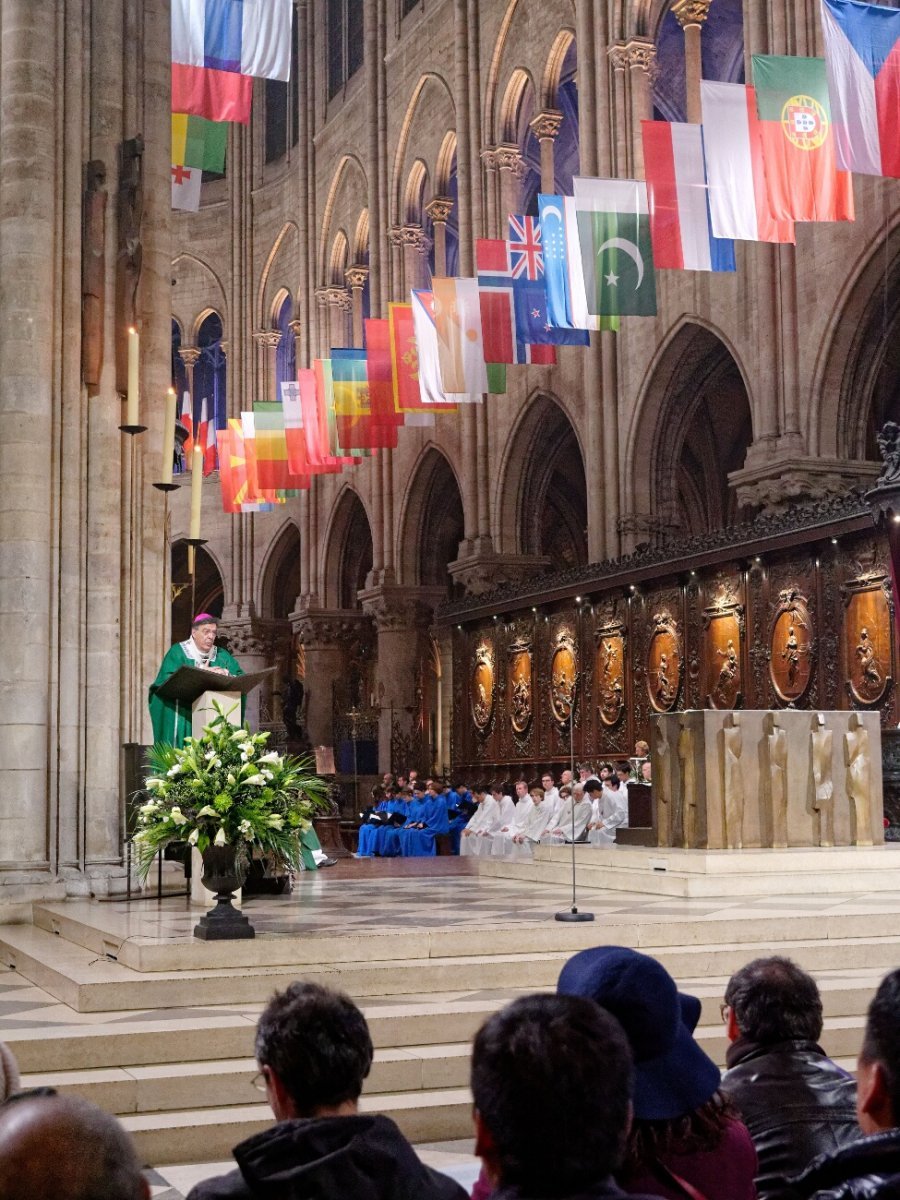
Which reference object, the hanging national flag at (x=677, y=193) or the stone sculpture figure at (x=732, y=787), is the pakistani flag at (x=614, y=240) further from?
the stone sculpture figure at (x=732, y=787)

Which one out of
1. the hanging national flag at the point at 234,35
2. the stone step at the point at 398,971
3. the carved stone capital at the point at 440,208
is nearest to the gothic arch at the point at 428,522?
the carved stone capital at the point at 440,208

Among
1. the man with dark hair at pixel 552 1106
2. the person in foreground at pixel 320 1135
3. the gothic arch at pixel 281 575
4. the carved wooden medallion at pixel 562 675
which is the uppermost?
the gothic arch at pixel 281 575

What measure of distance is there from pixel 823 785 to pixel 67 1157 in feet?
36.1

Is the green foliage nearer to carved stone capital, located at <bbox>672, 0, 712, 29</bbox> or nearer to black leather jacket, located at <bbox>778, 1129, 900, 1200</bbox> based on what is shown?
black leather jacket, located at <bbox>778, 1129, 900, 1200</bbox>

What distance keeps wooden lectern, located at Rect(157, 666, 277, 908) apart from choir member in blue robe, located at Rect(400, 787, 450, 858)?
14.7 meters

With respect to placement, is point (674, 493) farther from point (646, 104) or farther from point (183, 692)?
point (183, 692)

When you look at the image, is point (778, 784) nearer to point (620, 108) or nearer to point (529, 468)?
point (620, 108)

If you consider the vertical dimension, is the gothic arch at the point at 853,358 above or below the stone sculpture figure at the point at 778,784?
above

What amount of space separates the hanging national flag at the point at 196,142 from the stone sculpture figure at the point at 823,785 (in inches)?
347

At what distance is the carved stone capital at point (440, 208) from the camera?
3241 centimetres

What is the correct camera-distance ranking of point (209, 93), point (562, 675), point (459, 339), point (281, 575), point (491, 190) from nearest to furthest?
point (209, 93)
point (459, 339)
point (562, 675)
point (491, 190)
point (281, 575)

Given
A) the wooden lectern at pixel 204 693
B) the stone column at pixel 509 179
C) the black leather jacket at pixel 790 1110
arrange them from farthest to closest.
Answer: the stone column at pixel 509 179
the wooden lectern at pixel 204 693
the black leather jacket at pixel 790 1110

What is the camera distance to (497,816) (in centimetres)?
2184

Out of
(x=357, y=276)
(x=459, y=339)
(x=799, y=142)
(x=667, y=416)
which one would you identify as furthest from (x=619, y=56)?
(x=357, y=276)
